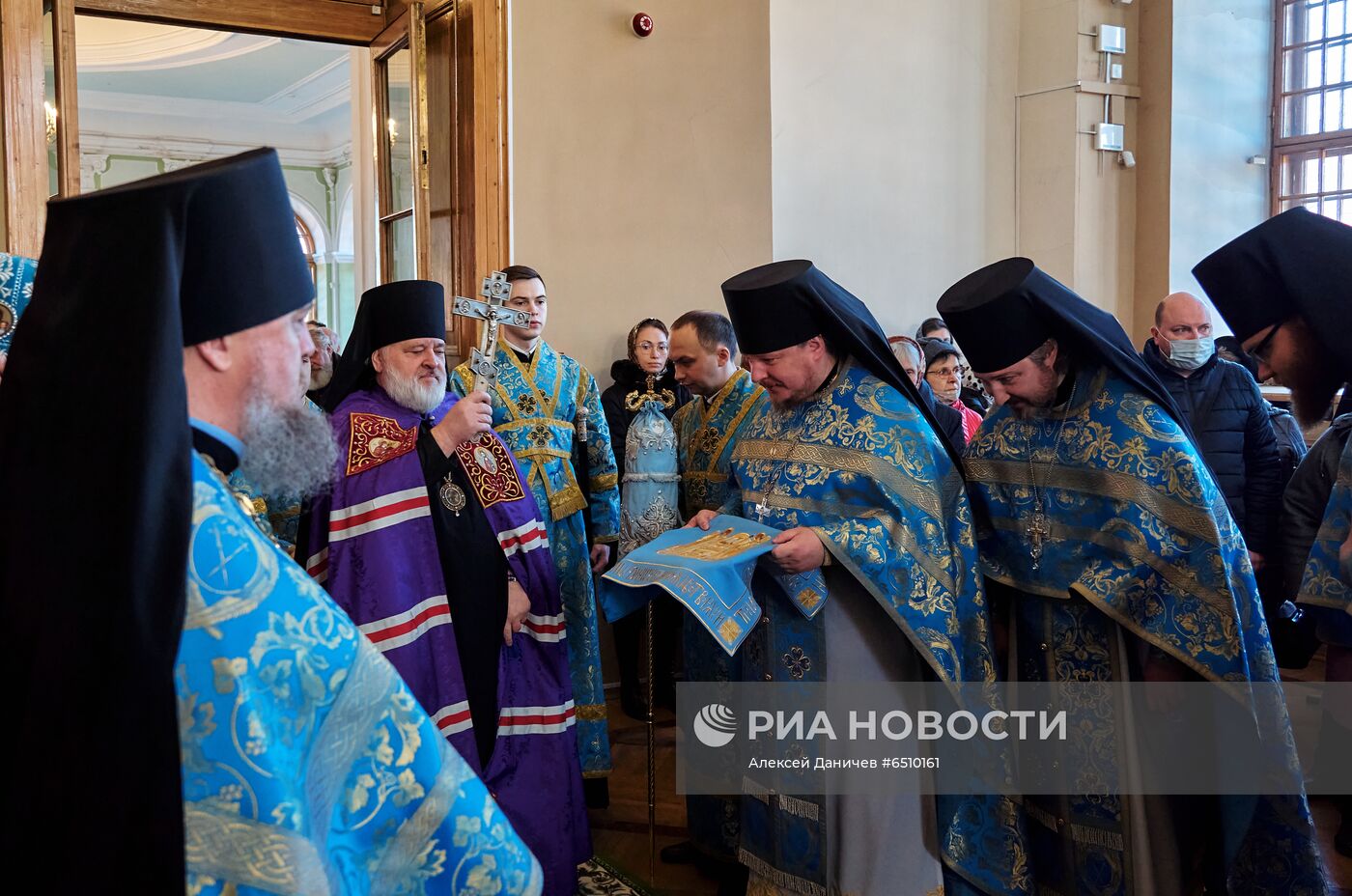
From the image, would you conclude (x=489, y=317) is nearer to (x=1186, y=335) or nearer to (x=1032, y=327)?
(x=1032, y=327)

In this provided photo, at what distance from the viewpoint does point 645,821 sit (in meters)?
4.07

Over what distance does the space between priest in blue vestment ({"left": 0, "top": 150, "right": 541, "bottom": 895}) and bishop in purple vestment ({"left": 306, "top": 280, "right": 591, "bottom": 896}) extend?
1798mm

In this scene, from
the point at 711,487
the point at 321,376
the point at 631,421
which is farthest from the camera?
the point at 631,421

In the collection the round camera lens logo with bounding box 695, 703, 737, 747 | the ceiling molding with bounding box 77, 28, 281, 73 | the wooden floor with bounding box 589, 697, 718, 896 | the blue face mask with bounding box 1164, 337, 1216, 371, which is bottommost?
the wooden floor with bounding box 589, 697, 718, 896

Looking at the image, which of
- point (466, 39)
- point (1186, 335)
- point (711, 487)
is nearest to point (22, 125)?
point (466, 39)

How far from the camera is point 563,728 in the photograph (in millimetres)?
3439

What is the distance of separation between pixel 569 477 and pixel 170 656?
10.7 ft

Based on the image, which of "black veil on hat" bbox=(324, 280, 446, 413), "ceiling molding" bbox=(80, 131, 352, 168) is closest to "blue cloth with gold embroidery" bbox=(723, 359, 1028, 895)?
"black veil on hat" bbox=(324, 280, 446, 413)

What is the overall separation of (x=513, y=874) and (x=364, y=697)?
11.0 inches

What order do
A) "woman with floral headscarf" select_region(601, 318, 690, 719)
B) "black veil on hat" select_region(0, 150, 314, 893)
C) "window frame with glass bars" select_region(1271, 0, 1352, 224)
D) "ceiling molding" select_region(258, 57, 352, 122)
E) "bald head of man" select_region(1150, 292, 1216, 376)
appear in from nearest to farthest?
"black veil on hat" select_region(0, 150, 314, 893), "bald head of man" select_region(1150, 292, 1216, 376), "woman with floral headscarf" select_region(601, 318, 690, 719), "window frame with glass bars" select_region(1271, 0, 1352, 224), "ceiling molding" select_region(258, 57, 352, 122)

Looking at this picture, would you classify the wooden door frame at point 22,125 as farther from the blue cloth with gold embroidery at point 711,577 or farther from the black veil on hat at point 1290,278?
the black veil on hat at point 1290,278

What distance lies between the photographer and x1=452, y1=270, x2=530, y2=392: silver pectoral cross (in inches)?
140

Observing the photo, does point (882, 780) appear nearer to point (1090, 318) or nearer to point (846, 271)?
point (1090, 318)

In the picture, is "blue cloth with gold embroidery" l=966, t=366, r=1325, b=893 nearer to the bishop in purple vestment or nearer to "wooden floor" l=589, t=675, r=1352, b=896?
"wooden floor" l=589, t=675, r=1352, b=896
